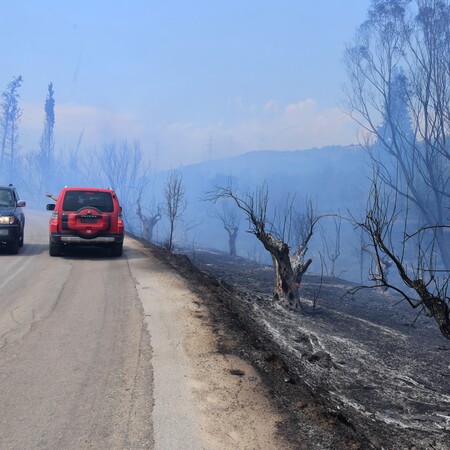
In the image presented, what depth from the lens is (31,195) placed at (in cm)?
8456

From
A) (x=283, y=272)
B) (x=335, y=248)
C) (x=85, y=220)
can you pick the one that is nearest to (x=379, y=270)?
(x=283, y=272)

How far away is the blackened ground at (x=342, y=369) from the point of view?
4.67m

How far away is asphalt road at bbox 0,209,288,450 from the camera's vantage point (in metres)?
3.90

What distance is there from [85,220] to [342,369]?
825 cm

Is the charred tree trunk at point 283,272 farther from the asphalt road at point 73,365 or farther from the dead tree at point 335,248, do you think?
the dead tree at point 335,248

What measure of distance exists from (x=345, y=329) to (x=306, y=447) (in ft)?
25.9

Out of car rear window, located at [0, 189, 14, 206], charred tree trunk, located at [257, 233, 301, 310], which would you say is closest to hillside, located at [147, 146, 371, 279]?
charred tree trunk, located at [257, 233, 301, 310]

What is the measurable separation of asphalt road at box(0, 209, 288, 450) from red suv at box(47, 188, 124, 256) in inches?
143

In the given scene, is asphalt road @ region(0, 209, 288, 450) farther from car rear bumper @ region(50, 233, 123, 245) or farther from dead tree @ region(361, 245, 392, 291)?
car rear bumper @ region(50, 233, 123, 245)

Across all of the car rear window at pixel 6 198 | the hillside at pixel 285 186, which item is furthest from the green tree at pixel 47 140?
the car rear window at pixel 6 198

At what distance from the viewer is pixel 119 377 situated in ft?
16.6

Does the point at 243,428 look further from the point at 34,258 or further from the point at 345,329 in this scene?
the point at 34,258

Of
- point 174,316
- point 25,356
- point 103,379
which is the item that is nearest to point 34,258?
point 174,316

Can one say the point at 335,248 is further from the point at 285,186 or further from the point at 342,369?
the point at 285,186
